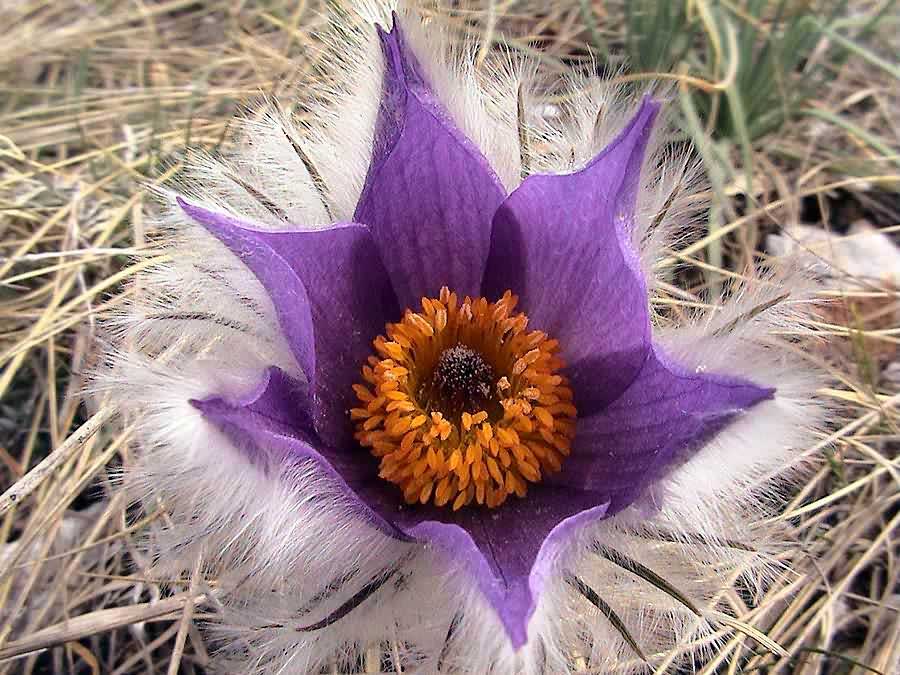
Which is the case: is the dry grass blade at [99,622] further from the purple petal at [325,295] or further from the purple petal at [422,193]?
the purple petal at [422,193]

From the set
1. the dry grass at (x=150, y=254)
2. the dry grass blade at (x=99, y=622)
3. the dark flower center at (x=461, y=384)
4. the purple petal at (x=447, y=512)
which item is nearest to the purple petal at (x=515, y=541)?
the purple petal at (x=447, y=512)

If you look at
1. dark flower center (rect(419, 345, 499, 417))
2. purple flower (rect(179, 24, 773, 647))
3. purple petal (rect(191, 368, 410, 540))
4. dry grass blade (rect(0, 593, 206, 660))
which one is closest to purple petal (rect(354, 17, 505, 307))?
purple flower (rect(179, 24, 773, 647))

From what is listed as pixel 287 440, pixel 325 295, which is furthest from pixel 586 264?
pixel 287 440

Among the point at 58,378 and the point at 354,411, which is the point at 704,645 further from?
the point at 58,378

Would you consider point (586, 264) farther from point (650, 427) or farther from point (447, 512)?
point (447, 512)

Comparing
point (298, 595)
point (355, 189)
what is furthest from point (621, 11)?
point (298, 595)

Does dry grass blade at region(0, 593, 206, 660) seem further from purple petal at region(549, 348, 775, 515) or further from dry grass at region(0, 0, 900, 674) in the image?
purple petal at region(549, 348, 775, 515)
